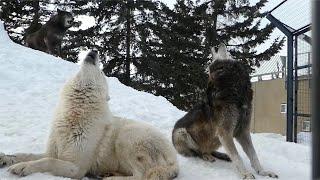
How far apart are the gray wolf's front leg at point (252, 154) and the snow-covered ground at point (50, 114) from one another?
0.10m

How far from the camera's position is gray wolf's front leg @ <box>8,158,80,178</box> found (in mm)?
3939

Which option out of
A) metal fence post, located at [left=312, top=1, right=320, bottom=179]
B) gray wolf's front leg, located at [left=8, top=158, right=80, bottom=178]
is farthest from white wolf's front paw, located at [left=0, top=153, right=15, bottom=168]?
metal fence post, located at [left=312, top=1, right=320, bottom=179]

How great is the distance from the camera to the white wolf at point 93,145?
4.16 metres

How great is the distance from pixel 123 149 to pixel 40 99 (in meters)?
4.64

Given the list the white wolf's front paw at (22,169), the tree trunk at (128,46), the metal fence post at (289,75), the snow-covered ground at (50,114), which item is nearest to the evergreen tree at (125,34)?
the tree trunk at (128,46)

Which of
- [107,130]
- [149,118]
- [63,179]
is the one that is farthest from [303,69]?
[63,179]

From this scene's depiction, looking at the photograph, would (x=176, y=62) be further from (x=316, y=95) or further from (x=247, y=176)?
(x=316, y=95)

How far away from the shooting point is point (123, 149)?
4.34m

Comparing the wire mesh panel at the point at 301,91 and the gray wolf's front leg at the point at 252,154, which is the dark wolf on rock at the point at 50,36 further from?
the gray wolf's front leg at the point at 252,154

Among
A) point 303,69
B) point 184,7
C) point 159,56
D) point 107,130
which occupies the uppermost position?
point 184,7

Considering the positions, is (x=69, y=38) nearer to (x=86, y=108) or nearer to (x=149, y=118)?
(x=149, y=118)

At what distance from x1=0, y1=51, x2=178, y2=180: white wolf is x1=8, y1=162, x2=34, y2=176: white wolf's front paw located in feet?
0.06

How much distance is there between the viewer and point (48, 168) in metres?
4.01

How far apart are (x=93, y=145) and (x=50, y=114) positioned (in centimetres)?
335
